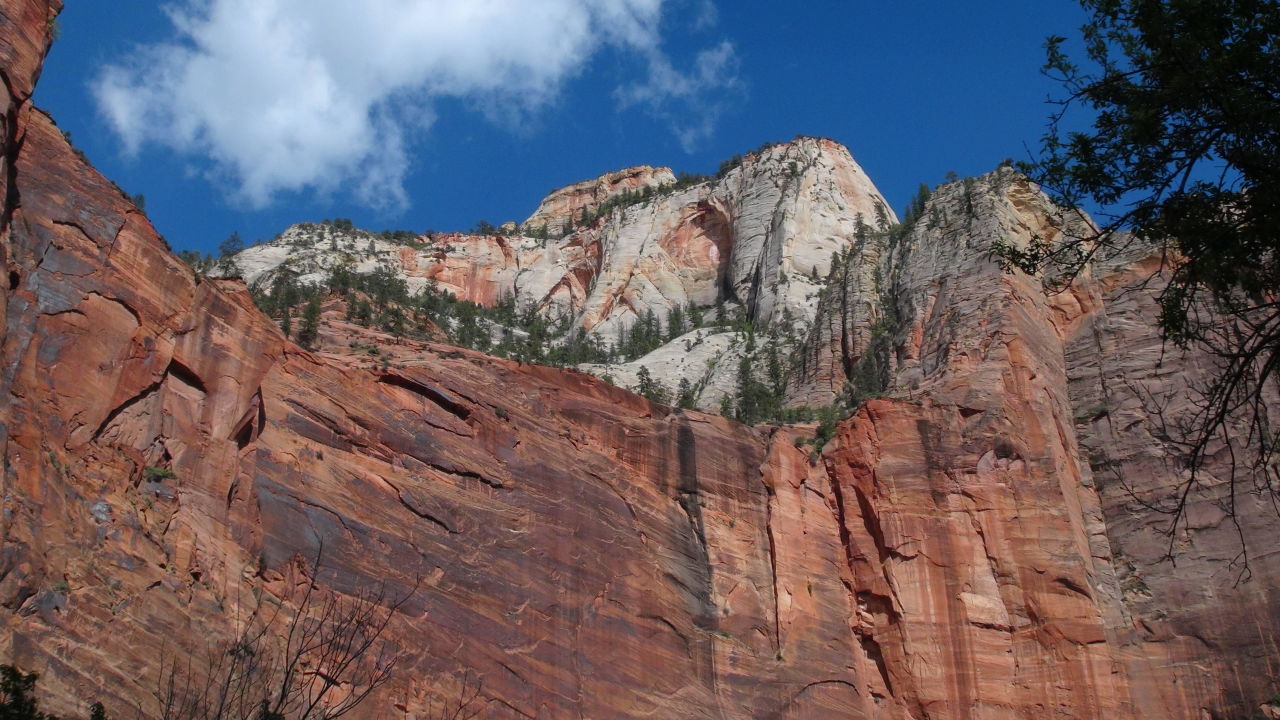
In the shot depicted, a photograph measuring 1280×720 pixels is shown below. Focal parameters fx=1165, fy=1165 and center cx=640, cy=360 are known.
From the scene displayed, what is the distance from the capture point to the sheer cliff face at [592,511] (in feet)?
88.7

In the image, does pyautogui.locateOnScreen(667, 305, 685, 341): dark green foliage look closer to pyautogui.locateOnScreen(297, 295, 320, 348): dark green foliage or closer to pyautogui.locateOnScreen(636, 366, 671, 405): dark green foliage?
pyautogui.locateOnScreen(636, 366, 671, 405): dark green foliage

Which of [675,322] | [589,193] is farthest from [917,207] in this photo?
[589,193]

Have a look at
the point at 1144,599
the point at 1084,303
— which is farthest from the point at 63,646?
the point at 1084,303

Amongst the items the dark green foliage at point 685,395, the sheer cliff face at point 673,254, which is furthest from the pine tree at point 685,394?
the sheer cliff face at point 673,254

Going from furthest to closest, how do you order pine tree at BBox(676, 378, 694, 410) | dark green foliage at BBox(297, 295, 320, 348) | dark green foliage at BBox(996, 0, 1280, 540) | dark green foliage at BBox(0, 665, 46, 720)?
1. pine tree at BBox(676, 378, 694, 410)
2. dark green foliage at BBox(297, 295, 320, 348)
3. dark green foliage at BBox(0, 665, 46, 720)
4. dark green foliage at BBox(996, 0, 1280, 540)

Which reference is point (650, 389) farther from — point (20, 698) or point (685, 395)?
point (20, 698)

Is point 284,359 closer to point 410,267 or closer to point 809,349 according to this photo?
point 809,349

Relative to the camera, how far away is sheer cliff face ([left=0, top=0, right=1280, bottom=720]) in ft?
88.7

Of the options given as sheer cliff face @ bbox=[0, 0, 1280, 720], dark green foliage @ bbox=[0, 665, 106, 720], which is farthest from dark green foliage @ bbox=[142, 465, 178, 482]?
dark green foliage @ bbox=[0, 665, 106, 720]

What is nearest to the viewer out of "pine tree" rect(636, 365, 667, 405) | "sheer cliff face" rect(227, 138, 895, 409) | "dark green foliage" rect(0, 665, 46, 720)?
"dark green foliage" rect(0, 665, 46, 720)

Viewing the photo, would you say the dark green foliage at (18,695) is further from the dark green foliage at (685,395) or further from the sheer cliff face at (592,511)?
the dark green foliage at (685,395)

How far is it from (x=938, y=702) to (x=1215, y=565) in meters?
11.2

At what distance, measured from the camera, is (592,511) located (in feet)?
128

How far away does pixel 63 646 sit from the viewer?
74.9ft
